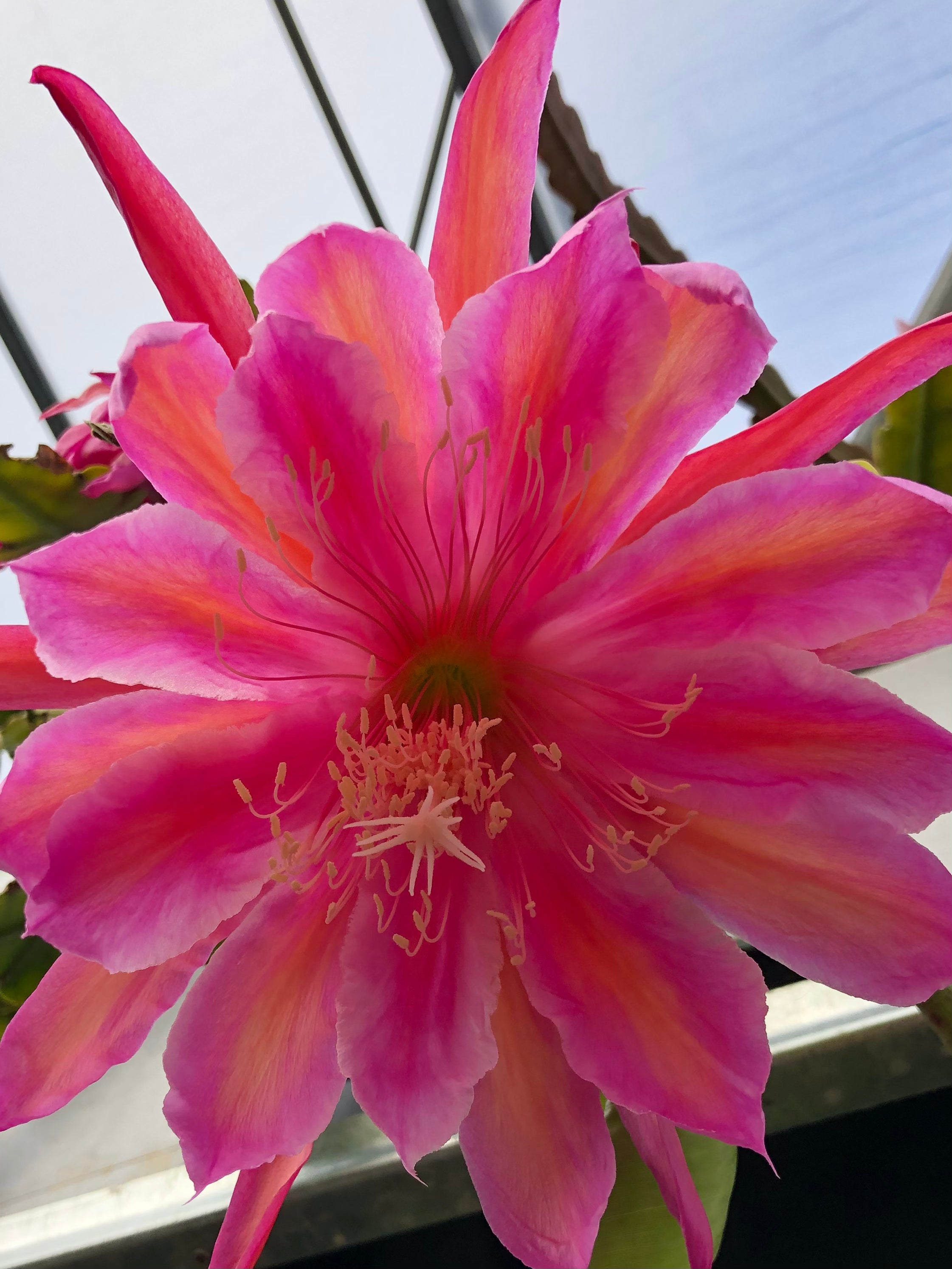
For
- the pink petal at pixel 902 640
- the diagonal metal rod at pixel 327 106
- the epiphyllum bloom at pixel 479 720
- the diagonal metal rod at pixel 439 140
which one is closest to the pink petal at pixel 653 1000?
the epiphyllum bloom at pixel 479 720

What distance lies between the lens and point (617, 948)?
0.31 m

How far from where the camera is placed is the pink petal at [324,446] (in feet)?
0.88

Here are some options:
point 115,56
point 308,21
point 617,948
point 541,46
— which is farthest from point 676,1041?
point 115,56

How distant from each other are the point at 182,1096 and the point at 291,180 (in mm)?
3453

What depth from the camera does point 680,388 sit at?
294 mm

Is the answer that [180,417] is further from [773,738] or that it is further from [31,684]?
[773,738]

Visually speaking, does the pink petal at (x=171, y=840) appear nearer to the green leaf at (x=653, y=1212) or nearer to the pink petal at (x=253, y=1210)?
the pink petal at (x=253, y=1210)

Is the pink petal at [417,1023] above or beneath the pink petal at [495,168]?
beneath

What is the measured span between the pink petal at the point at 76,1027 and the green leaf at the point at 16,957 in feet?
0.49

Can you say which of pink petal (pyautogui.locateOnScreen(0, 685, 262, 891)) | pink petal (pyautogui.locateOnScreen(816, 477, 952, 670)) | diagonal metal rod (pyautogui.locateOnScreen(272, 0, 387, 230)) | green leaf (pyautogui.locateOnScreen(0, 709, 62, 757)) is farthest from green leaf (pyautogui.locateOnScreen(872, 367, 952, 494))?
diagonal metal rod (pyautogui.locateOnScreen(272, 0, 387, 230))

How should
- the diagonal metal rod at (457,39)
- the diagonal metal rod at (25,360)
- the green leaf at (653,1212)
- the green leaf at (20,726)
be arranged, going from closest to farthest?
the green leaf at (653,1212)
the green leaf at (20,726)
the diagonal metal rod at (457,39)
the diagonal metal rod at (25,360)

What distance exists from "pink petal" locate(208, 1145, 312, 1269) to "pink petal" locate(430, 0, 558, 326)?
0.34m

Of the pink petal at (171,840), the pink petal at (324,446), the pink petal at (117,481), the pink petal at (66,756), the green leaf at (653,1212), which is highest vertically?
the pink petal at (117,481)

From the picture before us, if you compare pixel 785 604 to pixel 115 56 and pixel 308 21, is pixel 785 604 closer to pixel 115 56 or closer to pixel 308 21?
pixel 308 21
